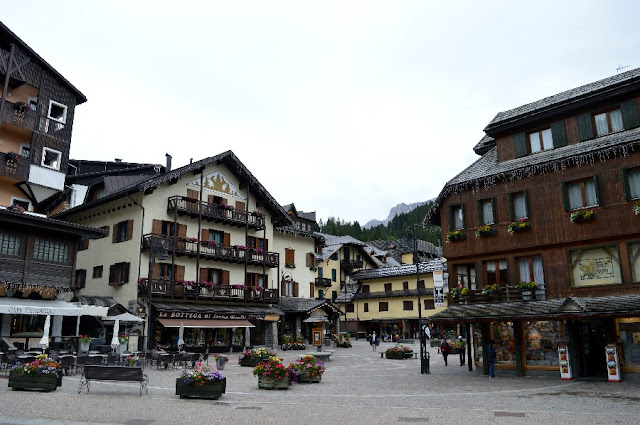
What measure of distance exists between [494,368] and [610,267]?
7062mm

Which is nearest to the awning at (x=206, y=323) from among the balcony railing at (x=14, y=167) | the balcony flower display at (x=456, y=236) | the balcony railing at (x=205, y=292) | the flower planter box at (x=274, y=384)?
the balcony railing at (x=205, y=292)

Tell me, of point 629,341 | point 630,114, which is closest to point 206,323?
point 629,341

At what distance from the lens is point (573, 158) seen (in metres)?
24.2

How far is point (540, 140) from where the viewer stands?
89.2ft

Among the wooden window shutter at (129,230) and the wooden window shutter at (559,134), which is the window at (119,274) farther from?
the wooden window shutter at (559,134)

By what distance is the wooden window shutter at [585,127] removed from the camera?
83.0ft

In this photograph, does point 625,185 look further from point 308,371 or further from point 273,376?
point 273,376

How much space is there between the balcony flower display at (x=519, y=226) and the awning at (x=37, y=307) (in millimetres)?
23554

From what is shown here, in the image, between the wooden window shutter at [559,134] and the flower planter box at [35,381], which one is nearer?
the flower planter box at [35,381]

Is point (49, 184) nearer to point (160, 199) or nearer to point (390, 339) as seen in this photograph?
point (160, 199)

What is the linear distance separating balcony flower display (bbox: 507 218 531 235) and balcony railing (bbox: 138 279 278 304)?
23.6m

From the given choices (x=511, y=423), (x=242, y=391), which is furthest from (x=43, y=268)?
(x=511, y=423)

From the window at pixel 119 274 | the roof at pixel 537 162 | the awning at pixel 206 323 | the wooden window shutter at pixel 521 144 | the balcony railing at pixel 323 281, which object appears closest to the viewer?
the roof at pixel 537 162

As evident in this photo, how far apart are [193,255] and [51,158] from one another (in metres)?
11.9
